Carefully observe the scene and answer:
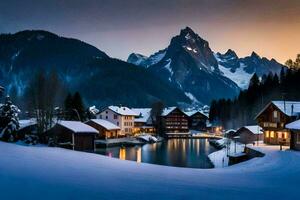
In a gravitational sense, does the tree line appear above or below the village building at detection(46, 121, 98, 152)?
above

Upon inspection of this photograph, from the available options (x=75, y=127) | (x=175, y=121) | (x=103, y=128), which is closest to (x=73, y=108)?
(x=103, y=128)

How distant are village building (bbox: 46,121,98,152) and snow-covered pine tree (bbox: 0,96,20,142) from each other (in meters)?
9.64

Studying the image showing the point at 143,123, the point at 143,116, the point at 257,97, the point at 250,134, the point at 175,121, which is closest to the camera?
the point at 250,134

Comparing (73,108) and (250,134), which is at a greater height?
(73,108)

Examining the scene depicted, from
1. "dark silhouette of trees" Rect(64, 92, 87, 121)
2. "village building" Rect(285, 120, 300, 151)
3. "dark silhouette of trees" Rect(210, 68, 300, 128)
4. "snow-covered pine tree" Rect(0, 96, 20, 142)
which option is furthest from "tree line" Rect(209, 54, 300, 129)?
"snow-covered pine tree" Rect(0, 96, 20, 142)

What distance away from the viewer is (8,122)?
2160 inches

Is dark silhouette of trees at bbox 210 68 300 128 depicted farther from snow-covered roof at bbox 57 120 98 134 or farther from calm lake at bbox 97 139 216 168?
snow-covered roof at bbox 57 120 98 134

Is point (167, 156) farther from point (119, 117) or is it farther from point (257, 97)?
point (257, 97)

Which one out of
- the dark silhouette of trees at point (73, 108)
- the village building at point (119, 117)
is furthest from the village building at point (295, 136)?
the village building at point (119, 117)

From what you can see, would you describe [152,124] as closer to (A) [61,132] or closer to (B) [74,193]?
(A) [61,132]

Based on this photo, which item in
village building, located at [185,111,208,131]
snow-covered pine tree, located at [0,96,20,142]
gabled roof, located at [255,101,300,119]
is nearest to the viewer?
snow-covered pine tree, located at [0,96,20,142]

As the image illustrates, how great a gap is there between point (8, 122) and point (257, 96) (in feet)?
269

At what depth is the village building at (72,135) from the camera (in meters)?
65.8

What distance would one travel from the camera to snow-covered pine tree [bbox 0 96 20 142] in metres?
54.5
